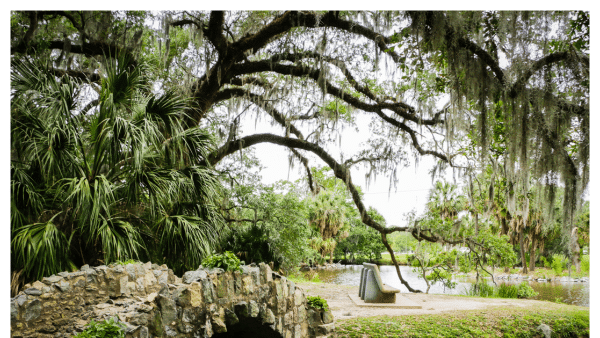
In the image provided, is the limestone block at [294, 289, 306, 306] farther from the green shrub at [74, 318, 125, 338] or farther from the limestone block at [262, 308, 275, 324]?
the green shrub at [74, 318, 125, 338]

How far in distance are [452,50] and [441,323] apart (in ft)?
12.5

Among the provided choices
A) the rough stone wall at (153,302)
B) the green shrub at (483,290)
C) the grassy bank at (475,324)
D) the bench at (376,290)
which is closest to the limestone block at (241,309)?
the rough stone wall at (153,302)

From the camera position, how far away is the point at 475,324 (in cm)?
537

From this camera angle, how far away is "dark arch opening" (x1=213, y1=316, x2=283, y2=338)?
3.41 metres

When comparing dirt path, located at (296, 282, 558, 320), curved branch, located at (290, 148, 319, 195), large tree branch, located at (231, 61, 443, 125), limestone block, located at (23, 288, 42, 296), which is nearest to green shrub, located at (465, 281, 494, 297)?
dirt path, located at (296, 282, 558, 320)

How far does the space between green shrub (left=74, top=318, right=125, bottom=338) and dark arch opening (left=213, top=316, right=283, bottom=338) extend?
120cm

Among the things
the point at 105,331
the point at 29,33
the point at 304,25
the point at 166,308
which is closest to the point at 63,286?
the point at 105,331

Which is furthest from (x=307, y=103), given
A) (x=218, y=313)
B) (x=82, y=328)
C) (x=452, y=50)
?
(x=82, y=328)

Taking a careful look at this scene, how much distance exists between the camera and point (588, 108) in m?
3.41

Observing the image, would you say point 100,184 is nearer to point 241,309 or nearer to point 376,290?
point 241,309

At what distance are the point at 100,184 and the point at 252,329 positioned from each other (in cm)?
Answer: 213

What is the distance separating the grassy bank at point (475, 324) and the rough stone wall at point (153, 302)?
1460 mm

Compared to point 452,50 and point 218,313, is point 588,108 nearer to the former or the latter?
point 452,50

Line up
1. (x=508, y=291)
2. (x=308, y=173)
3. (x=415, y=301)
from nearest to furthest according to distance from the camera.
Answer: (x=415, y=301) → (x=308, y=173) → (x=508, y=291)
